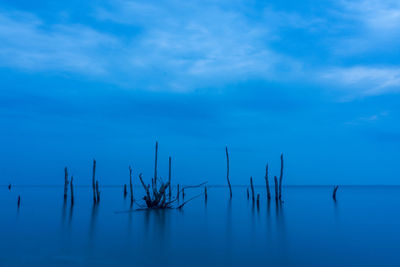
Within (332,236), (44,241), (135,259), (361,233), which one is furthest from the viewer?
(361,233)

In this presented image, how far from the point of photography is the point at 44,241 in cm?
1173

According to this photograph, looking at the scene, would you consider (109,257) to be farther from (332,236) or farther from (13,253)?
(332,236)

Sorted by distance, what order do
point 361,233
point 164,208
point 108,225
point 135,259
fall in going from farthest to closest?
point 164,208, point 108,225, point 361,233, point 135,259

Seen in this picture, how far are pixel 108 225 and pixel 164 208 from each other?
7.69 meters

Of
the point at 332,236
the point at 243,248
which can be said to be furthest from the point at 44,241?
the point at 332,236

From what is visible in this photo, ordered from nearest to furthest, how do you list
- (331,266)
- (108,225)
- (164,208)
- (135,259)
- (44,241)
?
(331,266)
(135,259)
(44,241)
(108,225)
(164,208)

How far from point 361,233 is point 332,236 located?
1850mm

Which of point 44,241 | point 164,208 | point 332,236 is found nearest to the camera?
point 44,241

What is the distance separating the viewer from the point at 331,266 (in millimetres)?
8688

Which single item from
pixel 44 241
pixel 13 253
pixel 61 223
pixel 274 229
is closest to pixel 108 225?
pixel 61 223

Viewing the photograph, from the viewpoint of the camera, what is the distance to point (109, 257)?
9.47 m

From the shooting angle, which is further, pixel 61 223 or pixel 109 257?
pixel 61 223

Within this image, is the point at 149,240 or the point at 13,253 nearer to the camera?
the point at 13,253

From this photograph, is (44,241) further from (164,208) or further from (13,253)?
(164,208)
